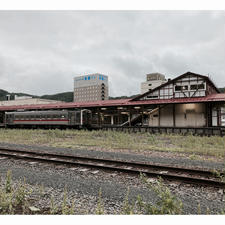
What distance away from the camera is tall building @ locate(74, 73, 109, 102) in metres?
121

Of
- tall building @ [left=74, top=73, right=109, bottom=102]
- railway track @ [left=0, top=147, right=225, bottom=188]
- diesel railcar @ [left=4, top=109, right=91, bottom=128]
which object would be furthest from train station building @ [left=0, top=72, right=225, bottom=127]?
tall building @ [left=74, top=73, right=109, bottom=102]

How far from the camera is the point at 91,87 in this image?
405ft

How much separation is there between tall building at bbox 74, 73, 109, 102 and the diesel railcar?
8865 centimetres

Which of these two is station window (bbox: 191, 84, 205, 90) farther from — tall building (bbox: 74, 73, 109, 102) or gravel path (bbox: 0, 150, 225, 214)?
tall building (bbox: 74, 73, 109, 102)

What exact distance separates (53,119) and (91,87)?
97475 mm

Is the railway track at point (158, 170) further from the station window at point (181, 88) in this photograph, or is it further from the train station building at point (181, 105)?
the station window at point (181, 88)

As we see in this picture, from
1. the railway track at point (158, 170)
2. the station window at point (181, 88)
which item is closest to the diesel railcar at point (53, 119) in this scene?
the station window at point (181, 88)

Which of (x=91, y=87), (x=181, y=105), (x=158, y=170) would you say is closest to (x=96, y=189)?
(x=158, y=170)

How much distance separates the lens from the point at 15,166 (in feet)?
24.7

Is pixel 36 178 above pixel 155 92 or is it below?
below

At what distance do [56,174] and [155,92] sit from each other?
23491 millimetres
